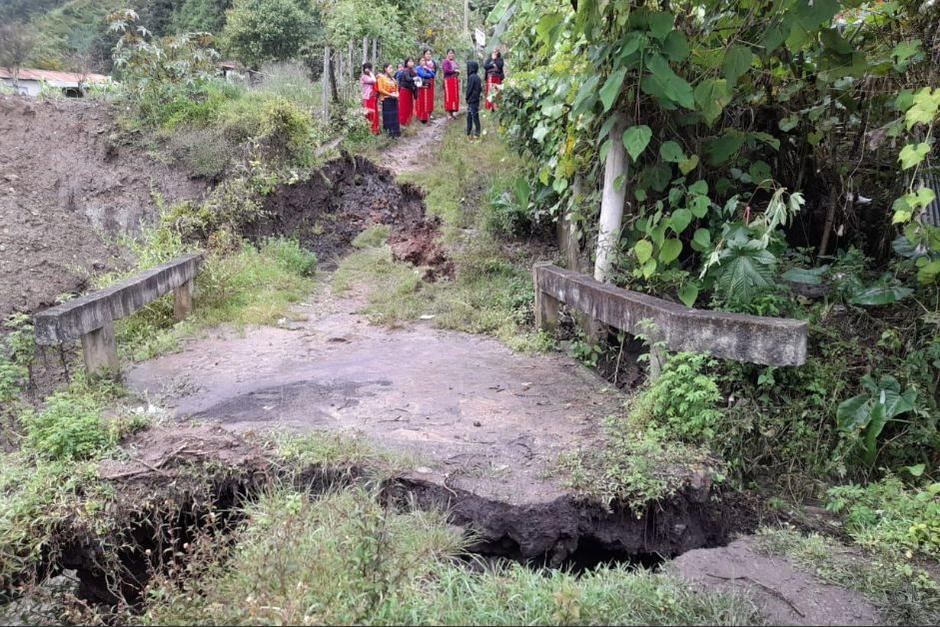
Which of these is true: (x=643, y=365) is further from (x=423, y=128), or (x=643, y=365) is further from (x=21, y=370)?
(x=423, y=128)

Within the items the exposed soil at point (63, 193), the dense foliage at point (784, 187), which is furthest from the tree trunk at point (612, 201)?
the exposed soil at point (63, 193)

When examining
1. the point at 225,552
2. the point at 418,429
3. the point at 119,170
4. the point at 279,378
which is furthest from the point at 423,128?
the point at 225,552

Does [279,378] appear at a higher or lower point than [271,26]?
lower

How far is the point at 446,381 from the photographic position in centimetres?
552

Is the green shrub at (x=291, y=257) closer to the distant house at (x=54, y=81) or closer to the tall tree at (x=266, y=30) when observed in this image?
the distant house at (x=54, y=81)

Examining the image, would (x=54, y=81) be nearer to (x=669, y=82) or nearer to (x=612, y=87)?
(x=612, y=87)

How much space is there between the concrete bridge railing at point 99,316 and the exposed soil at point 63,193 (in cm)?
320

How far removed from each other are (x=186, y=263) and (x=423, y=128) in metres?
9.80

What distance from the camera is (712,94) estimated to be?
4660 millimetres

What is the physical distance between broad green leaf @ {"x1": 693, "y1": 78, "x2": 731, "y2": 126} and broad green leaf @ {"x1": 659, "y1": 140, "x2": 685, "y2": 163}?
1.06 ft

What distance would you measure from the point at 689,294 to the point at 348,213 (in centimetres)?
802

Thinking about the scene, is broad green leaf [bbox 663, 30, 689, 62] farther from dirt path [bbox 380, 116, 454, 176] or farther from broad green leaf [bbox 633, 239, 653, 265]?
dirt path [bbox 380, 116, 454, 176]

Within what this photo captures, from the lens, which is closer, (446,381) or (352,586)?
(352,586)

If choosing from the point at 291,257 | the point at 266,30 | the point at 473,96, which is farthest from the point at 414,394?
the point at 266,30
